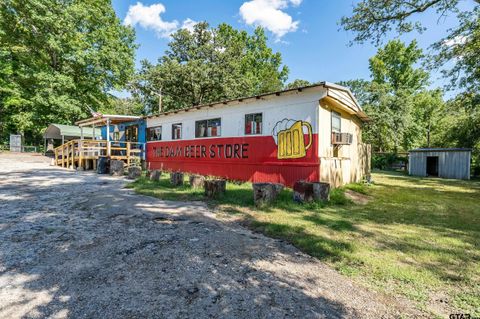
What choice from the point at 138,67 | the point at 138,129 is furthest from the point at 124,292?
the point at 138,67

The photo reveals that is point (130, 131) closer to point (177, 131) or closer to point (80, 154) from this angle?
point (80, 154)

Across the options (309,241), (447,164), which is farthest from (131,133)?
(447,164)

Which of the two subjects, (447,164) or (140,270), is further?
(447,164)

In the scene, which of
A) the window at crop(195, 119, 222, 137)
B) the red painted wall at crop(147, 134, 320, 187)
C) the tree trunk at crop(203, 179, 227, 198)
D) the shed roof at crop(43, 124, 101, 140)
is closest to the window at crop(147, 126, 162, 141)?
the red painted wall at crop(147, 134, 320, 187)

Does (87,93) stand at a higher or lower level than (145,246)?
higher

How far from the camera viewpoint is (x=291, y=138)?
28.1 feet

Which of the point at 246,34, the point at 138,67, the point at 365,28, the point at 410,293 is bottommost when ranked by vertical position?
the point at 410,293

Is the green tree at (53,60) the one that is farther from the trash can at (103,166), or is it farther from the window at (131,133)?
the trash can at (103,166)

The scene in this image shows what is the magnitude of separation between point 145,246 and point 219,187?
3.49 m

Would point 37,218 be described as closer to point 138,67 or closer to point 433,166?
point 433,166

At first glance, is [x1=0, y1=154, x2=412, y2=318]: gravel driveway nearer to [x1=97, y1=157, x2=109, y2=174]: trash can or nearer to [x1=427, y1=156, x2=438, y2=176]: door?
[x1=97, y1=157, x2=109, y2=174]: trash can

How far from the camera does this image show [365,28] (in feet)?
34.7

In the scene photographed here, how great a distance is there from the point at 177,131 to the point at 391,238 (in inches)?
436

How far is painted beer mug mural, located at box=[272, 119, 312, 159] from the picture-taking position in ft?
27.0
